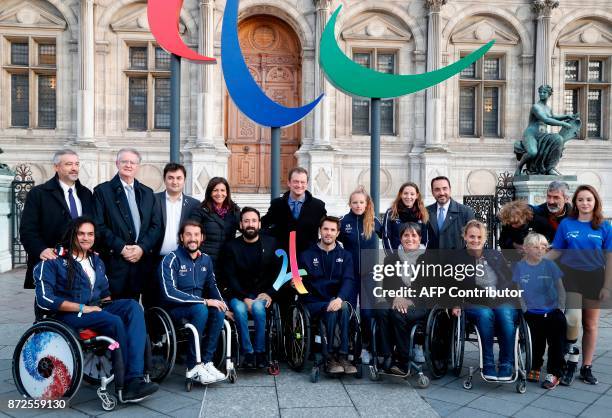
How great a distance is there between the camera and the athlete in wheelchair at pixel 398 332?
4.48 meters

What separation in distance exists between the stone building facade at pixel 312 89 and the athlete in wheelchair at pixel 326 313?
29.9 ft

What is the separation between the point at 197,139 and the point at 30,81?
203 inches

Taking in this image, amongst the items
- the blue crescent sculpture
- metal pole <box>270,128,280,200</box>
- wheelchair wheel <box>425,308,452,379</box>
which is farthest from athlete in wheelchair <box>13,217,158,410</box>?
wheelchair wheel <box>425,308,452,379</box>

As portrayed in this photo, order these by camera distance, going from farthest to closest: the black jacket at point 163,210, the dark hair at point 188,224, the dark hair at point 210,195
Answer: the dark hair at point 210,195 < the black jacket at point 163,210 < the dark hair at point 188,224

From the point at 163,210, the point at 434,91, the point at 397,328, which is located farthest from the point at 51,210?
the point at 434,91

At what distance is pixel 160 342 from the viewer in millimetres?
4395

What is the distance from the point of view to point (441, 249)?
5070 millimetres

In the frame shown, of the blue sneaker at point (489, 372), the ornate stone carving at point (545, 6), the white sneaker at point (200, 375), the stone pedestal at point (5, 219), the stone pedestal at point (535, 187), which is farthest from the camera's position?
the ornate stone carving at point (545, 6)

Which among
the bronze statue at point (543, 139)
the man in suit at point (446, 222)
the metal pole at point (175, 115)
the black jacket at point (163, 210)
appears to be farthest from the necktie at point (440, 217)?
the bronze statue at point (543, 139)

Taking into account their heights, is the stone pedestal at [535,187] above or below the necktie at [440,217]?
above

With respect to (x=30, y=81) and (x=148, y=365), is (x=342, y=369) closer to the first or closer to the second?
(x=148, y=365)

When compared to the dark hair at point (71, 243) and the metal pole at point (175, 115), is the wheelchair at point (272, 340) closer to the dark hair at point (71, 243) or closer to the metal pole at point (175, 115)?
the dark hair at point (71, 243)

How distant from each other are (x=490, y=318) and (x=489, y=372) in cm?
45

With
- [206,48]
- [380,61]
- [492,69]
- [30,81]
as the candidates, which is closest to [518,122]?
[492,69]
